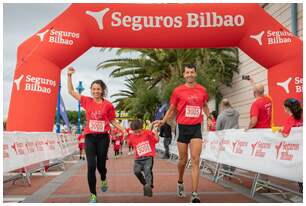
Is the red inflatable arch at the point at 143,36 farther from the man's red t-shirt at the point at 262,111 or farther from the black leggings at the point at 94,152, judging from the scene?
the black leggings at the point at 94,152

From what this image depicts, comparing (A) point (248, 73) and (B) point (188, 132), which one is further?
(A) point (248, 73)

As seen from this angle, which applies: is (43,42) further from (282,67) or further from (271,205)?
(271,205)

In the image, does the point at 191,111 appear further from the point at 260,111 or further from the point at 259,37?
the point at 259,37

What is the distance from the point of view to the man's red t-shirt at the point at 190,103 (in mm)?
6488

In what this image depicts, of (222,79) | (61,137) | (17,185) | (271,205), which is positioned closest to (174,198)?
(271,205)

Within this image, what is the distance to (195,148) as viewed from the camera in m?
6.39

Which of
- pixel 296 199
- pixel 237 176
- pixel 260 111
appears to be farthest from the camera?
pixel 237 176

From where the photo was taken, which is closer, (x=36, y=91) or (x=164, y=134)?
(x=36, y=91)

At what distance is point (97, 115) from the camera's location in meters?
6.30

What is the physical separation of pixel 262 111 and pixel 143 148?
2436mm

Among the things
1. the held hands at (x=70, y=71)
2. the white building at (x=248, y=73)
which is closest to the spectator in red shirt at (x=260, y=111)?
the held hands at (x=70, y=71)

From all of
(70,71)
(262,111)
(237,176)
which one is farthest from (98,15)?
(262,111)

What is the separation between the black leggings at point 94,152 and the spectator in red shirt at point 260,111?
2.82 meters

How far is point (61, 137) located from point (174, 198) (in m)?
8.37
